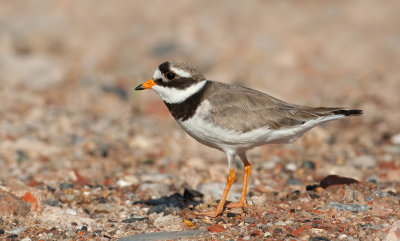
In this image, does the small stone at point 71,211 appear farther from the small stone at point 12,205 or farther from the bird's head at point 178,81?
the bird's head at point 178,81

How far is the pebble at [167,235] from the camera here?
18.2 ft

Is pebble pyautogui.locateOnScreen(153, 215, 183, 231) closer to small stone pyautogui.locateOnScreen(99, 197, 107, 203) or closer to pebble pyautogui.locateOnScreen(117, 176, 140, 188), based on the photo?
small stone pyautogui.locateOnScreen(99, 197, 107, 203)

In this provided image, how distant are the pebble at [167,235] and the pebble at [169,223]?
8.3 inches

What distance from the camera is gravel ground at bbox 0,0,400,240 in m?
6.14

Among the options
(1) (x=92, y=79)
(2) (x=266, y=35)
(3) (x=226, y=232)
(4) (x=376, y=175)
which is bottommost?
(3) (x=226, y=232)

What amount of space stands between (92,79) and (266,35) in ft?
14.9

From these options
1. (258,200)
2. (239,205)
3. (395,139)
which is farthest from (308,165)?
(239,205)

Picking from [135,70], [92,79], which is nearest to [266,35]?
[135,70]

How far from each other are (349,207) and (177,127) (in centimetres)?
501

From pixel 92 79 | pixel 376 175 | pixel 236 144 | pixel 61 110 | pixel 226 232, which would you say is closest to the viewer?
pixel 226 232

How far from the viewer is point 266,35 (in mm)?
13984

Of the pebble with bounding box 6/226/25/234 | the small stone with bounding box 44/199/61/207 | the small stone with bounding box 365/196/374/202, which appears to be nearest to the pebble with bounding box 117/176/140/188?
the small stone with bounding box 44/199/61/207

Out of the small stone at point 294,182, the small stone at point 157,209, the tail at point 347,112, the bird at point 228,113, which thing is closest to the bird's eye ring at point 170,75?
the bird at point 228,113

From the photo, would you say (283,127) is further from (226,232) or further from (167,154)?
(167,154)
